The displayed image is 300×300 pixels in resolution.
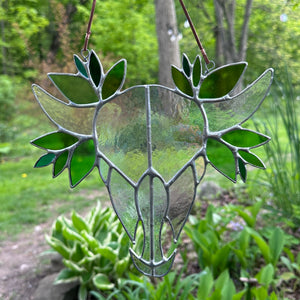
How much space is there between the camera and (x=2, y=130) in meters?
4.68

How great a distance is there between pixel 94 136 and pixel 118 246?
1.37 metres

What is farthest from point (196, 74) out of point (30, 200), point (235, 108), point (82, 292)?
point (30, 200)

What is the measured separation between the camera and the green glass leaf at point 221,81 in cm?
82

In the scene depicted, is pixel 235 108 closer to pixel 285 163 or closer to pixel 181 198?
pixel 181 198

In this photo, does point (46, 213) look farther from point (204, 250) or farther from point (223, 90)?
point (223, 90)

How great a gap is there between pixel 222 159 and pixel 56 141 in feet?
1.54

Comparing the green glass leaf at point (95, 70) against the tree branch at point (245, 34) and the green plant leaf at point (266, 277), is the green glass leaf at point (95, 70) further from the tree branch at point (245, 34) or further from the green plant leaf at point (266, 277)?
the green plant leaf at point (266, 277)

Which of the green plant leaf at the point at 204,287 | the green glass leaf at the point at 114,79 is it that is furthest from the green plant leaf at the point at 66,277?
the green glass leaf at the point at 114,79

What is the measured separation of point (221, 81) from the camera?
0.83m

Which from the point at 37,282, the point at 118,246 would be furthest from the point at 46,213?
the point at 118,246

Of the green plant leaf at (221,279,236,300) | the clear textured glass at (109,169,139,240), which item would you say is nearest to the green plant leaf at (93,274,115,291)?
the green plant leaf at (221,279,236,300)

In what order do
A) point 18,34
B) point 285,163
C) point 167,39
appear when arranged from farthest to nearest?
point 285,163
point 18,34
point 167,39

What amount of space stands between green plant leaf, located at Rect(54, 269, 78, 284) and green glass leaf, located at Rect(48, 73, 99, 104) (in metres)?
1.57

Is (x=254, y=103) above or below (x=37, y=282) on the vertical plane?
above
